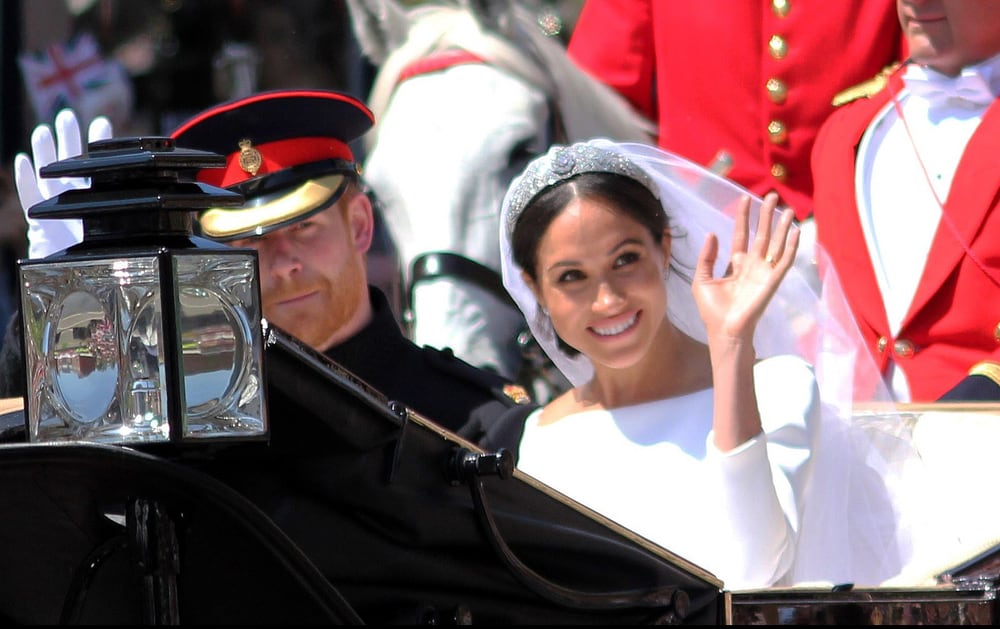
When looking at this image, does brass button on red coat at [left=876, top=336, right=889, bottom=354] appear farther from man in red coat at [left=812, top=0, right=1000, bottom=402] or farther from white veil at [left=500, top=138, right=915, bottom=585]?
white veil at [left=500, top=138, right=915, bottom=585]

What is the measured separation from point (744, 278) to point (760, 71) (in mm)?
1311

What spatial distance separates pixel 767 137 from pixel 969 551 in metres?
1.65

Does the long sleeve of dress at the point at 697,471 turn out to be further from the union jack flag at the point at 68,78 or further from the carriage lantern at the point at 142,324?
the union jack flag at the point at 68,78

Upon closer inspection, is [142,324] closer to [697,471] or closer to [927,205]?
[697,471]

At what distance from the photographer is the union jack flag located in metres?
5.62

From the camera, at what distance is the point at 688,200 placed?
232 cm

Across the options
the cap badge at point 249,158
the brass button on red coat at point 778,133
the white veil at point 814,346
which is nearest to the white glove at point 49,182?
the cap badge at point 249,158

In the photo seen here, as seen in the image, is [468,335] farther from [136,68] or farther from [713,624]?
[136,68]

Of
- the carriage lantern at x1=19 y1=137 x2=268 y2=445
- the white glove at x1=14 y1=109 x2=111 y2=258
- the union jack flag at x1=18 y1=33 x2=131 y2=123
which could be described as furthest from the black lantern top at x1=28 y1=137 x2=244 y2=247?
the union jack flag at x1=18 y1=33 x2=131 y2=123

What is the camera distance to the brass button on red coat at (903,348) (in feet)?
8.66

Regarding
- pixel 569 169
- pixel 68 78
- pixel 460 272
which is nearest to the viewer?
pixel 569 169

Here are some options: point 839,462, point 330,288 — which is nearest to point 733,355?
point 839,462

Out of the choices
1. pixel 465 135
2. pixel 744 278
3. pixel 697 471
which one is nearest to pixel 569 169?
pixel 744 278

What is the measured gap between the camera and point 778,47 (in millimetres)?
3146
